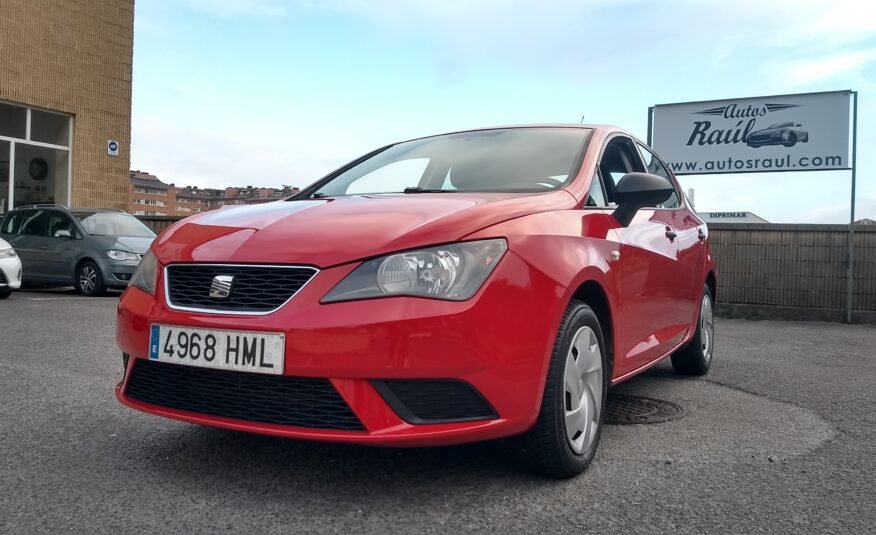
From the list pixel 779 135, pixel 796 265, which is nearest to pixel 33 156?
pixel 779 135

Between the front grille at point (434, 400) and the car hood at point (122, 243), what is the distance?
9606mm

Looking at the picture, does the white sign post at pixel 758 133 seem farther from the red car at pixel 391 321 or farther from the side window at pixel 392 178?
the red car at pixel 391 321

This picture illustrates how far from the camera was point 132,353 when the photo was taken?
9.02 feet

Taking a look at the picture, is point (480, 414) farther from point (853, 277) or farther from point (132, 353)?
point (853, 277)

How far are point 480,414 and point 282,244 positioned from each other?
86 centimetres

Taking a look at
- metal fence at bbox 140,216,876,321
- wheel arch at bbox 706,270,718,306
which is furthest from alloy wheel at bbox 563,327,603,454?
metal fence at bbox 140,216,876,321

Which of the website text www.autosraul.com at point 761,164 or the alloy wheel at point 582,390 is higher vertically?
the website text www.autosraul.com at point 761,164

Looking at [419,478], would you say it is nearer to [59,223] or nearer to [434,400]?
[434,400]

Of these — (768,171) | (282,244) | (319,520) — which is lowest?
(319,520)

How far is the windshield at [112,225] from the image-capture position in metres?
11.6

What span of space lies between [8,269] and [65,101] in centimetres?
776

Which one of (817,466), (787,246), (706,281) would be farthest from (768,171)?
(817,466)

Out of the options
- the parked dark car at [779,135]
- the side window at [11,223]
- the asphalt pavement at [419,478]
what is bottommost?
the asphalt pavement at [419,478]

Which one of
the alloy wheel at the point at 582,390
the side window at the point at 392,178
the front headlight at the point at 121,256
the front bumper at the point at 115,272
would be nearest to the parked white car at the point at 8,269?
the front bumper at the point at 115,272
